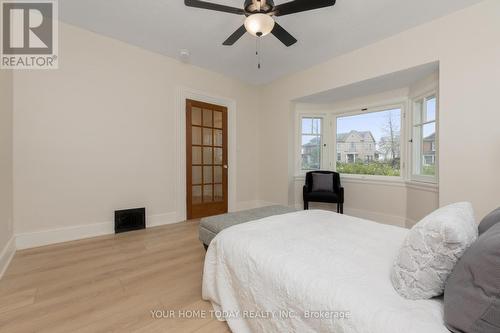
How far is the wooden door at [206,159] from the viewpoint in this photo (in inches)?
148

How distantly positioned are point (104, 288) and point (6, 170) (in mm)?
1623

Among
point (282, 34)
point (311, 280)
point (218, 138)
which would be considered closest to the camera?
point (311, 280)

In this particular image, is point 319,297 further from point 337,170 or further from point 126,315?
point 337,170

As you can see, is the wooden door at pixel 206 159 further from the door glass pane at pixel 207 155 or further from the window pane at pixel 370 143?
the window pane at pixel 370 143

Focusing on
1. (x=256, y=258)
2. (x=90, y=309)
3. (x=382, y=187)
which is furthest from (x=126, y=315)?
(x=382, y=187)

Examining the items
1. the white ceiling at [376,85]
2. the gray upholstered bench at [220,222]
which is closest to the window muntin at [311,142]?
the white ceiling at [376,85]

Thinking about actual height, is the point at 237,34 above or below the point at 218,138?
above

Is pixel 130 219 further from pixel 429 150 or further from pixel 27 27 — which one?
pixel 429 150

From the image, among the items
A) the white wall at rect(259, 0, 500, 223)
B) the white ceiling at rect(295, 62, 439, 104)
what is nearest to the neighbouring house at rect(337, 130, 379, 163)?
the white ceiling at rect(295, 62, 439, 104)

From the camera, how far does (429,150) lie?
3111mm

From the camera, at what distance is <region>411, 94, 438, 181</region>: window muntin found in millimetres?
2987

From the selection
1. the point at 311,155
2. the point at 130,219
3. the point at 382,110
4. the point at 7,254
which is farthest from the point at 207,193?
the point at 382,110

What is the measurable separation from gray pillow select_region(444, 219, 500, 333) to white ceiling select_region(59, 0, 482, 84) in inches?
99.3

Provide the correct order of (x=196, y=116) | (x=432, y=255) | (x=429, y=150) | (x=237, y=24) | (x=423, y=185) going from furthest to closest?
(x=196, y=116) < (x=429, y=150) < (x=423, y=185) < (x=237, y=24) < (x=432, y=255)
